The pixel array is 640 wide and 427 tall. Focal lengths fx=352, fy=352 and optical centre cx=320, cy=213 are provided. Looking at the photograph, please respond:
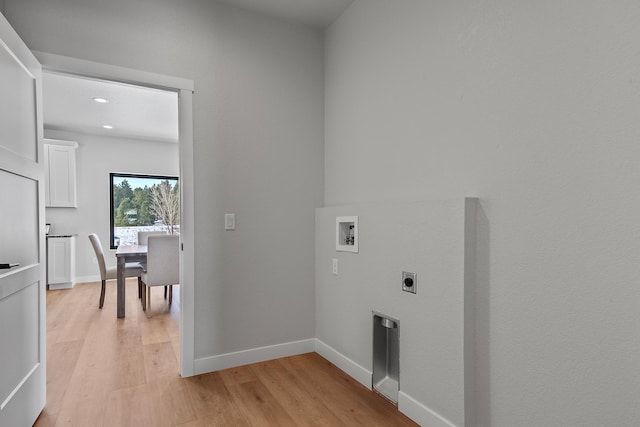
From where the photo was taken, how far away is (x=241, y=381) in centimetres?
235

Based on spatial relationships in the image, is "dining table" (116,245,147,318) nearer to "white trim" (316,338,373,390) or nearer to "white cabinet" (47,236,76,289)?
"white cabinet" (47,236,76,289)

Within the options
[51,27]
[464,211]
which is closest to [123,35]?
[51,27]

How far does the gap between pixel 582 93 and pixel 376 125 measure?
1.21 meters

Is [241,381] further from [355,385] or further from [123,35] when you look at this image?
[123,35]

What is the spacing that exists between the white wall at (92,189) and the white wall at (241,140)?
15.3ft

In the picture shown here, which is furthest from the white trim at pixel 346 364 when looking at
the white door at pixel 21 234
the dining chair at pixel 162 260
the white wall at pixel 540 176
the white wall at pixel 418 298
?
the dining chair at pixel 162 260

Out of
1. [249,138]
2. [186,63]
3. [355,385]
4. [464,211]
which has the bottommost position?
[355,385]

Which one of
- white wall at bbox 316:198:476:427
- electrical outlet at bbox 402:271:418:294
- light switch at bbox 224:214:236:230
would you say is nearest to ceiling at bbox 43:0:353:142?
light switch at bbox 224:214:236:230

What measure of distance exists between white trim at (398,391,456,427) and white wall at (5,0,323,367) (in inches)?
42.3

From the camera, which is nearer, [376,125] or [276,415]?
[276,415]

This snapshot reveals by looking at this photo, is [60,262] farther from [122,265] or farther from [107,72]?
[107,72]

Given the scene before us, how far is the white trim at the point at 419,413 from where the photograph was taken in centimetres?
174

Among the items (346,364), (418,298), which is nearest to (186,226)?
(346,364)

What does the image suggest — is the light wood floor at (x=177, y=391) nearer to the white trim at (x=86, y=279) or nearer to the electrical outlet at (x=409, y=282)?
the electrical outlet at (x=409, y=282)
